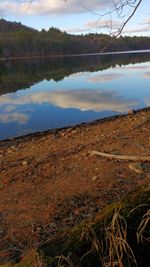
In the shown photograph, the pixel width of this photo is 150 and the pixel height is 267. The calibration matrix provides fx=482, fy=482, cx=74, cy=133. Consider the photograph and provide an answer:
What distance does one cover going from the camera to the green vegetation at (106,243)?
283 cm

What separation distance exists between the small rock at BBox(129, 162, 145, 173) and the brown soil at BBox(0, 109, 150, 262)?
42 mm

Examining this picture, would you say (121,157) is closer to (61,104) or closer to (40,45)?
(61,104)

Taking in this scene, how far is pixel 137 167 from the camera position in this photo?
24.3 ft

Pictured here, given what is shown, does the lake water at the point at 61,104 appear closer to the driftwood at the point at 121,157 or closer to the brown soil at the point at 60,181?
the brown soil at the point at 60,181

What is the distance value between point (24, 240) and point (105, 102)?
54.9 ft

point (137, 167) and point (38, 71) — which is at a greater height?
point (137, 167)

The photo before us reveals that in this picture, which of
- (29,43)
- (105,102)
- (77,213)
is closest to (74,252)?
(77,213)

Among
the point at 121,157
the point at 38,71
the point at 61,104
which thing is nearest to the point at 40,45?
the point at 38,71

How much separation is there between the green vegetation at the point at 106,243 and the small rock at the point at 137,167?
4.22 metres

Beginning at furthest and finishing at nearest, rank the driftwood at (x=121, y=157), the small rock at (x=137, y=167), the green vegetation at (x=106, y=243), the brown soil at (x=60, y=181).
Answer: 1. the driftwood at (x=121, y=157)
2. the small rock at (x=137, y=167)
3. the brown soil at (x=60, y=181)
4. the green vegetation at (x=106, y=243)

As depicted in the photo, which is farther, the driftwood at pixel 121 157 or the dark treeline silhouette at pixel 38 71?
the dark treeline silhouette at pixel 38 71

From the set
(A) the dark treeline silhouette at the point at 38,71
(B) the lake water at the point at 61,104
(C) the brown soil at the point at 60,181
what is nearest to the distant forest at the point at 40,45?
(A) the dark treeline silhouette at the point at 38,71

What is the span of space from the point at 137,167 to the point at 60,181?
1203 millimetres

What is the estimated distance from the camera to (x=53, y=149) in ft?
31.6
